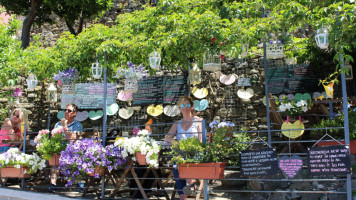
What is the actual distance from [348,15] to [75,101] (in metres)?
6.51

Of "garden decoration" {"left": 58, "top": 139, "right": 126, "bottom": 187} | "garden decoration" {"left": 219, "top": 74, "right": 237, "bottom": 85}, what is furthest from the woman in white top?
"garden decoration" {"left": 219, "top": 74, "right": 237, "bottom": 85}

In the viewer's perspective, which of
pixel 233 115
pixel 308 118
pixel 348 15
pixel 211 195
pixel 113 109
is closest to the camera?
pixel 348 15

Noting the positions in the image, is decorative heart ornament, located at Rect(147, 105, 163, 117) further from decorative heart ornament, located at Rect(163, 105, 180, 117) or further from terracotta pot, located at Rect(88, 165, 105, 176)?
terracotta pot, located at Rect(88, 165, 105, 176)

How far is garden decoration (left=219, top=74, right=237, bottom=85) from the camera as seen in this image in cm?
760

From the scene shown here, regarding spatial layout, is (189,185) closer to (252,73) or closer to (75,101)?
(252,73)

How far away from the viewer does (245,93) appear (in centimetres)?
772

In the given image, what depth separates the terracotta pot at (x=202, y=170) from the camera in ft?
13.5

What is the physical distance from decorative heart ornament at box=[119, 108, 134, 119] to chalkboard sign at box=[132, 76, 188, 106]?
0.18m

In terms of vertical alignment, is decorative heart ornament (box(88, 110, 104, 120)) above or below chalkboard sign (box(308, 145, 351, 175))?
above

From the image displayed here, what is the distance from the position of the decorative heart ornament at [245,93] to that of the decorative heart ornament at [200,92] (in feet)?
2.29

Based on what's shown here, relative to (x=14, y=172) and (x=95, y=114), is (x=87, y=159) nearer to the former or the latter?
(x=14, y=172)

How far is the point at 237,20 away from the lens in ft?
15.1

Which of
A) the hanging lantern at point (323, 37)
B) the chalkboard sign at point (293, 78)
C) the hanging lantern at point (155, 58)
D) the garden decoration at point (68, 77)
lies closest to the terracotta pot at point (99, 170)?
the hanging lantern at point (155, 58)

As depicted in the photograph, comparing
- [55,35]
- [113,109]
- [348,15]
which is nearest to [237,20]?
[348,15]
